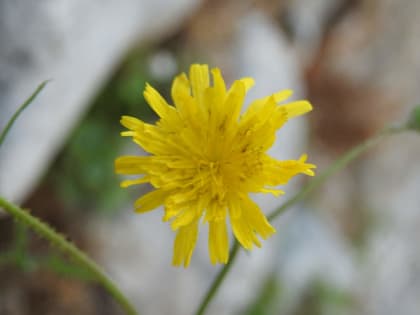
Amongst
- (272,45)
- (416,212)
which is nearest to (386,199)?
(416,212)

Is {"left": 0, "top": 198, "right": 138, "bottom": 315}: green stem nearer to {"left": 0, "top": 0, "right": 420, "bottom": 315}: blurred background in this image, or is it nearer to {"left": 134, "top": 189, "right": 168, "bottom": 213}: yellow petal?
{"left": 134, "top": 189, "right": 168, "bottom": 213}: yellow petal

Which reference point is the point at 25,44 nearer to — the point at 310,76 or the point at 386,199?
the point at 310,76

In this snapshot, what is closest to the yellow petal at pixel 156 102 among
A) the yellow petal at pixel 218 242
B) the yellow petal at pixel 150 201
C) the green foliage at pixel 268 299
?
the yellow petal at pixel 150 201

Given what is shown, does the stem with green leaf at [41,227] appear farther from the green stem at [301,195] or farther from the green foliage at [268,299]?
the green foliage at [268,299]

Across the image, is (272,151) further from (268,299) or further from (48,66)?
(48,66)

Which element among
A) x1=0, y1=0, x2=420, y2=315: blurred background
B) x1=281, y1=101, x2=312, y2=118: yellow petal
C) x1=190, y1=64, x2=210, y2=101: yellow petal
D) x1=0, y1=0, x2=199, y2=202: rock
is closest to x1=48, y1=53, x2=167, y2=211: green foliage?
x1=0, y1=0, x2=420, y2=315: blurred background

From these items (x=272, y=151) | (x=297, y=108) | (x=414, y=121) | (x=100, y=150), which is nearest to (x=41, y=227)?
(x=297, y=108)
